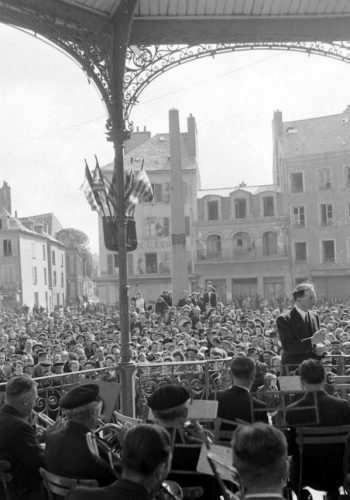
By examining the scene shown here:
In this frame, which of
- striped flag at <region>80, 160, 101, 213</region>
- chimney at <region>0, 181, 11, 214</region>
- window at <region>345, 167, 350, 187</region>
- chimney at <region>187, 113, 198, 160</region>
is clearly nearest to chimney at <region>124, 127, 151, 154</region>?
chimney at <region>187, 113, 198, 160</region>

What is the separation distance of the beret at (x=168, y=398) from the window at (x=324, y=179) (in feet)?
183

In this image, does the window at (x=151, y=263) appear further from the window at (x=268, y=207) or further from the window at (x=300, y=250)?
the window at (x=300, y=250)

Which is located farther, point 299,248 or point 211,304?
point 299,248

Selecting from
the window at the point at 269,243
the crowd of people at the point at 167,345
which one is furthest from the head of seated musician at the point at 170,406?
the window at the point at 269,243

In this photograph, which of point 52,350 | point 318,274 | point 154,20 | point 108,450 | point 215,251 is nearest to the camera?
point 108,450

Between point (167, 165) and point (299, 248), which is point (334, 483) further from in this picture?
point (167, 165)

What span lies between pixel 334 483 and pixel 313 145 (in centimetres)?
5709

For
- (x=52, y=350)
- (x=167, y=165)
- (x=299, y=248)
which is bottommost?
(x=52, y=350)

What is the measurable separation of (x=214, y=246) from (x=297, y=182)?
9347 millimetres

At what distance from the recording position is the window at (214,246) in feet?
209

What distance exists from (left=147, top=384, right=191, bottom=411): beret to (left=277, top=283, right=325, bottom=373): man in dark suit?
12.4 ft

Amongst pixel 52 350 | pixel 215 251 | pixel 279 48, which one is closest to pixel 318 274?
pixel 215 251

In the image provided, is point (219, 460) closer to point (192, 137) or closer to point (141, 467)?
point (141, 467)

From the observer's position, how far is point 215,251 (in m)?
63.8
